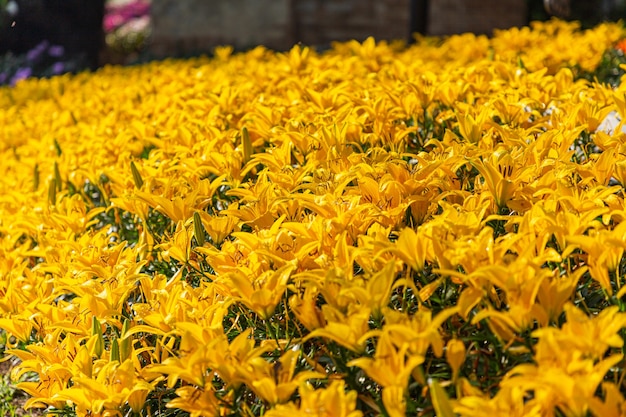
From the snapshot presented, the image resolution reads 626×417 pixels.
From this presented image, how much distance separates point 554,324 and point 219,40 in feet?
39.5

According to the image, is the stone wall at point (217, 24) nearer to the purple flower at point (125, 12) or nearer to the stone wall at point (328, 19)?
the stone wall at point (328, 19)

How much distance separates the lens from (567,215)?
5.56 ft

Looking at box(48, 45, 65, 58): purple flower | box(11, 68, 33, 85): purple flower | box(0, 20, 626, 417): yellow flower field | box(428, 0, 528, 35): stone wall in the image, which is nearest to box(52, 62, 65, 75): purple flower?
box(11, 68, 33, 85): purple flower

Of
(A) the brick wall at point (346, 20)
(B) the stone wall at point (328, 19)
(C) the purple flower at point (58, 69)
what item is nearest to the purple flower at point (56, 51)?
(C) the purple flower at point (58, 69)

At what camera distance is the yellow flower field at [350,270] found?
4.86ft

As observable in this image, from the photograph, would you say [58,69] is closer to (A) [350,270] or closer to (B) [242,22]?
(B) [242,22]

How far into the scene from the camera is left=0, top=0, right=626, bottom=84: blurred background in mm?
12453

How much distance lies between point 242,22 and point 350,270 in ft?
37.6

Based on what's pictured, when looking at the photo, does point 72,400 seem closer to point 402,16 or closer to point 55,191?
point 55,191

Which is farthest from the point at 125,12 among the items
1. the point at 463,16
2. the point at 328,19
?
the point at 463,16

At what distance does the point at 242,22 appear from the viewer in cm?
1267

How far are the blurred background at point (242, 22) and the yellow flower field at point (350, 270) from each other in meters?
9.47

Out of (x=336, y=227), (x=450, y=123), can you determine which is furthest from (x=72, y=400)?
(x=450, y=123)

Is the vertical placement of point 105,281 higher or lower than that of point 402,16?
higher
